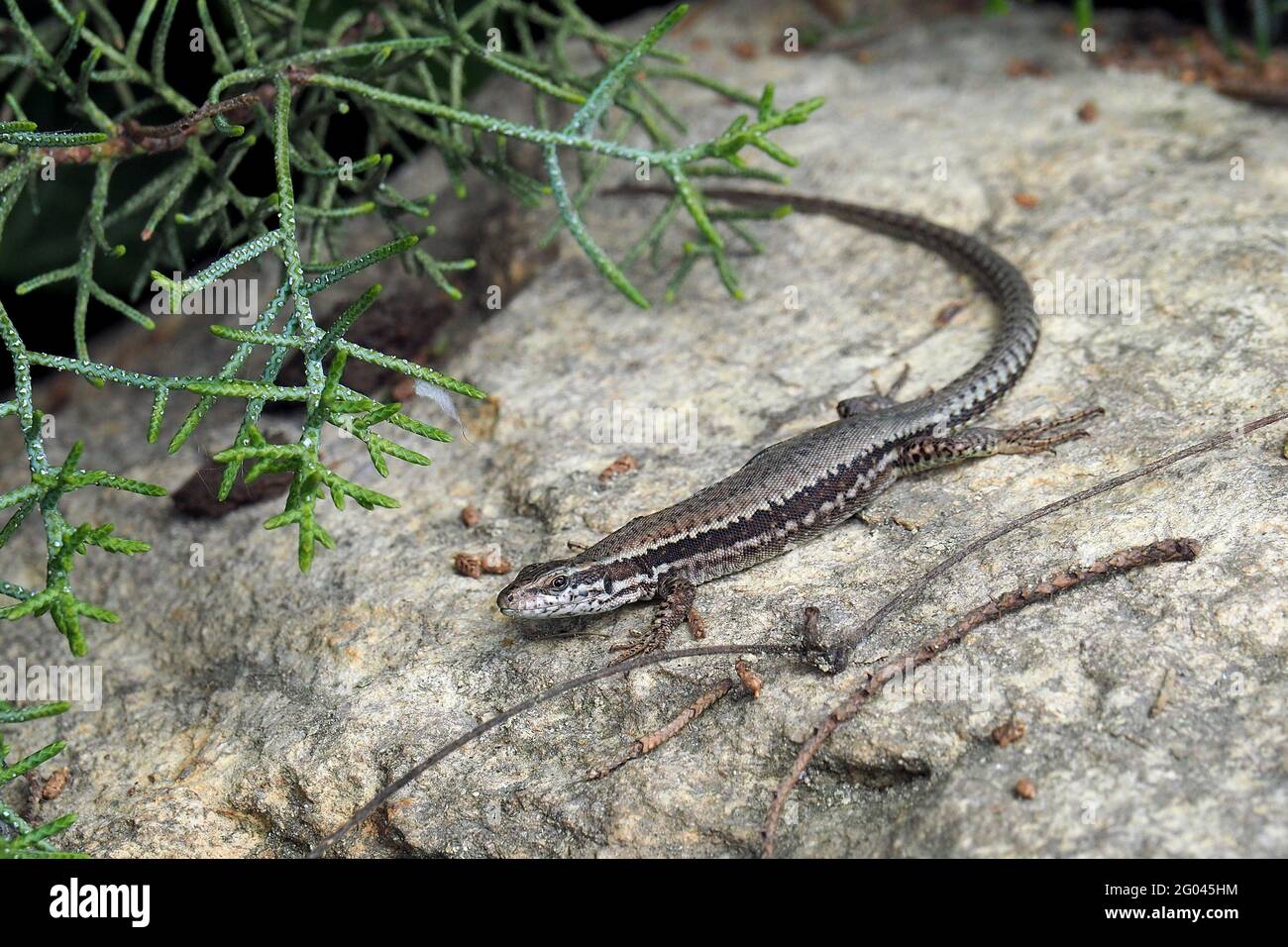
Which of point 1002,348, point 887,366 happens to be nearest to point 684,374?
point 887,366

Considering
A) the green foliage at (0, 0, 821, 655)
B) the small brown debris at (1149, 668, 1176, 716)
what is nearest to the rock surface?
the small brown debris at (1149, 668, 1176, 716)

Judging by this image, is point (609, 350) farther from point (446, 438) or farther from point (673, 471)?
point (446, 438)

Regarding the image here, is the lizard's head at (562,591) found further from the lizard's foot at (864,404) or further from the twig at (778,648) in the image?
the lizard's foot at (864,404)

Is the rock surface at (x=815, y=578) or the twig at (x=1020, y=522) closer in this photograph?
the rock surface at (x=815, y=578)

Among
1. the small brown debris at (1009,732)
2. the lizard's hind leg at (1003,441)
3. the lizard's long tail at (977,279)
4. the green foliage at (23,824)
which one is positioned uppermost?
the lizard's long tail at (977,279)

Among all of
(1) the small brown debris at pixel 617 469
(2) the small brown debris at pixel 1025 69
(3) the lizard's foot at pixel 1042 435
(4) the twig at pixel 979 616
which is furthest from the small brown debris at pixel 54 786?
(2) the small brown debris at pixel 1025 69

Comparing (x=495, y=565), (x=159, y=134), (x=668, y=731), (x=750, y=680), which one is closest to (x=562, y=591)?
(x=495, y=565)

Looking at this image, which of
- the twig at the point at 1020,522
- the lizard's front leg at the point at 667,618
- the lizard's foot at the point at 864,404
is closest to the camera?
the twig at the point at 1020,522

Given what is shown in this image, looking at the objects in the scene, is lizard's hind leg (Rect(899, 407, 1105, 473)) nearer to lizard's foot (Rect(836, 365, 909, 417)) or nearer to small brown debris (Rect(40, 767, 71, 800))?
lizard's foot (Rect(836, 365, 909, 417))
